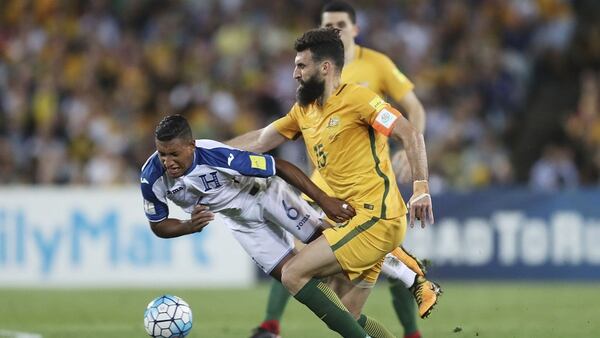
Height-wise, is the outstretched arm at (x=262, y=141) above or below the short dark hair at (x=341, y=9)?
below

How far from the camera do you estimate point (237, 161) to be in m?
7.28

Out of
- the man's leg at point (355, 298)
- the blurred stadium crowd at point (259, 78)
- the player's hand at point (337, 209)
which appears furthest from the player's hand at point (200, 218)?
the blurred stadium crowd at point (259, 78)

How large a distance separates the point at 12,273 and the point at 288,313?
15.1 ft

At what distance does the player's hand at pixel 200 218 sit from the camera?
7094mm

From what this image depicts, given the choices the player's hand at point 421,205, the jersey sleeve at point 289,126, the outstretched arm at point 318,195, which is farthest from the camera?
the jersey sleeve at point 289,126

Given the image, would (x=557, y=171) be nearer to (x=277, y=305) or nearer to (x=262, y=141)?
(x=277, y=305)

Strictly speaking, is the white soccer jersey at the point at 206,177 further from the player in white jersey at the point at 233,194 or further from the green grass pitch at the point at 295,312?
the green grass pitch at the point at 295,312

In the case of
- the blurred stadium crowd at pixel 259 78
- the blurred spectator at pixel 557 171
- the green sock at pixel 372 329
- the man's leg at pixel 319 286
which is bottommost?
the blurred spectator at pixel 557 171

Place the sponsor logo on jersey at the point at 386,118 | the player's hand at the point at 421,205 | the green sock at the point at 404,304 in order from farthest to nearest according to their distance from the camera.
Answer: the green sock at the point at 404,304 → the sponsor logo on jersey at the point at 386,118 → the player's hand at the point at 421,205

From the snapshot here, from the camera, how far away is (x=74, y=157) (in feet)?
52.5

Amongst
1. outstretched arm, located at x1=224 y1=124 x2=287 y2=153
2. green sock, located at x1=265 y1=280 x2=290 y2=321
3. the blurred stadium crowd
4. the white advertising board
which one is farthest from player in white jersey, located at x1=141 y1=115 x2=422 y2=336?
the blurred stadium crowd

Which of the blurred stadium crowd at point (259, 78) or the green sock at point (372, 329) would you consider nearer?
the green sock at point (372, 329)

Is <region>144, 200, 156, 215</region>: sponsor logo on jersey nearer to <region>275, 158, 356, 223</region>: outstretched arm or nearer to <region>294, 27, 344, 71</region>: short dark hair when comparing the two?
<region>275, 158, 356, 223</region>: outstretched arm

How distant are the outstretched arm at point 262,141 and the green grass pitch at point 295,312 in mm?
1818
